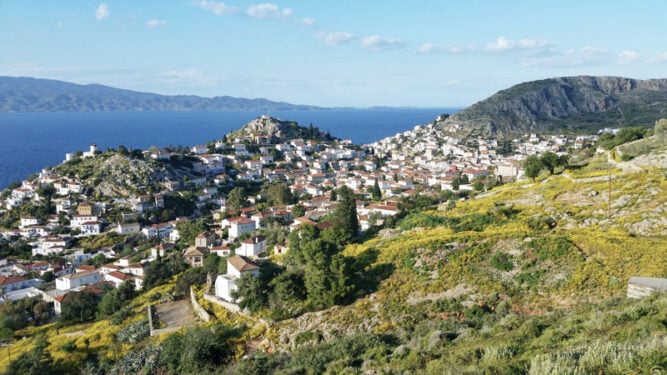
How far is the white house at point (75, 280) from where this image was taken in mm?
46500

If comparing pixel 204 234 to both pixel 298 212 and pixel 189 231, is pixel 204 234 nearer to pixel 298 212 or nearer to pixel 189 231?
pixel 189 231

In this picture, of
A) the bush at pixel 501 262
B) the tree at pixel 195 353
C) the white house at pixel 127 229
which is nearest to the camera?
the tree at pixel 195 353

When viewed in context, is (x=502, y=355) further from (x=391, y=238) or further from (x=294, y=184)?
(x=294, y=184)

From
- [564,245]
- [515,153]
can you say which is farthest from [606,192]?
[515,153]

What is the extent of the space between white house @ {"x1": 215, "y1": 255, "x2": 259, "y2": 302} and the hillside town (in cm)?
8

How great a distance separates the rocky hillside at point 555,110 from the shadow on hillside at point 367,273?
131m

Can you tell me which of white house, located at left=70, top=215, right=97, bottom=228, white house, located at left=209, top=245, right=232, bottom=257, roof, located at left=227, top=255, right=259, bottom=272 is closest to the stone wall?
roof, located at left=227, top=255, right=259, bottom=272

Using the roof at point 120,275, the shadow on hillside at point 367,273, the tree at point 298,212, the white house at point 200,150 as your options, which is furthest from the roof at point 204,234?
the white house at point 200,150

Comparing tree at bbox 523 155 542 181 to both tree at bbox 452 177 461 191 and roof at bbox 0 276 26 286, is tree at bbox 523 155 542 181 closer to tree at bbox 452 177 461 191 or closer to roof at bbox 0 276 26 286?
tree at bbox 452 177 461 191

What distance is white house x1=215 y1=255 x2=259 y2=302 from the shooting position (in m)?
30.6

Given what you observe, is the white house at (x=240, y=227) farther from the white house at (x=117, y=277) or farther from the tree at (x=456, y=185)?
the tree at (x=456, y=185)

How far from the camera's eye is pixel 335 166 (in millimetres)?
107562

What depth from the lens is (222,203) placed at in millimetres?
81438

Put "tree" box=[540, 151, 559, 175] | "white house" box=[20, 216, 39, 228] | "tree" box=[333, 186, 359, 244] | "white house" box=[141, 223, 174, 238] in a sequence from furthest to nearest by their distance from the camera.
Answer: "white house" box=[20, 216, 39, 228]
"white house" box=[141, 223, 174, 238]
"tree" box=[540, 151, 559, 175]
"tree" box=[333, 186, 359, 244]
